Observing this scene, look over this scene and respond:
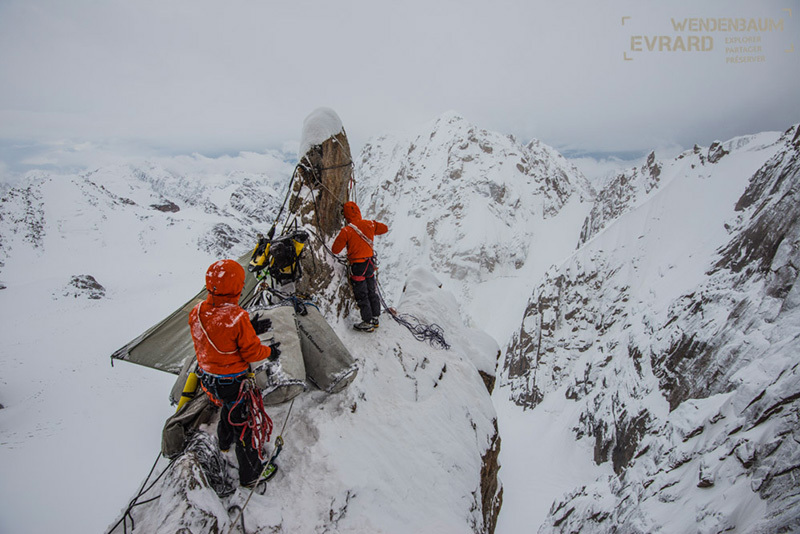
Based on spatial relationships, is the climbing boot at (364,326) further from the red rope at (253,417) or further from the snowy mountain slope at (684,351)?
the snowy mountain slope at (684,351)

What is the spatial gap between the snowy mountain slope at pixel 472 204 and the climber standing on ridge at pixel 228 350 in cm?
7995

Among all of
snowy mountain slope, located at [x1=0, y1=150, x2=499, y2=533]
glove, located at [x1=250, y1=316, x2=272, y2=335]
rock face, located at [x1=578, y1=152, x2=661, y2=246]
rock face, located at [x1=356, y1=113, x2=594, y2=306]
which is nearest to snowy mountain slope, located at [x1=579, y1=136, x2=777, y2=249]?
rock face, located at [x1=578, y1=152, x2=661, y2=246]

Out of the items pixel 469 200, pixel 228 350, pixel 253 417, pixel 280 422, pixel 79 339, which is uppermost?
pixel 228 350

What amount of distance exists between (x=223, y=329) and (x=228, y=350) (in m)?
0.22

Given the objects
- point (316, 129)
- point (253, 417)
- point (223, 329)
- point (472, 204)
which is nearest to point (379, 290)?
point (316, 129)

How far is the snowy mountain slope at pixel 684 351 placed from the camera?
6574 mm

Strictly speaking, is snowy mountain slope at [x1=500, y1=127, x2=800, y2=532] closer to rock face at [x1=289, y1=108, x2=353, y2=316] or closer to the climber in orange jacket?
the climber in orange jacket

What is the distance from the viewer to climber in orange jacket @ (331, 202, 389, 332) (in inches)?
235

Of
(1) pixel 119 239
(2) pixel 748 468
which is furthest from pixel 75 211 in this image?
(2) pixel 748 468

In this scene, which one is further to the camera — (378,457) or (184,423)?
(378,457)

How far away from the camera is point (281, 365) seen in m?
3.86

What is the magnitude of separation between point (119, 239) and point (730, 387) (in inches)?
2438

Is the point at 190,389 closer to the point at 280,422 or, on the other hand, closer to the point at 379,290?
the point at 280,422

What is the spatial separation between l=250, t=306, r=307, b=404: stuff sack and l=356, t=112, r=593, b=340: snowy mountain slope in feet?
260
